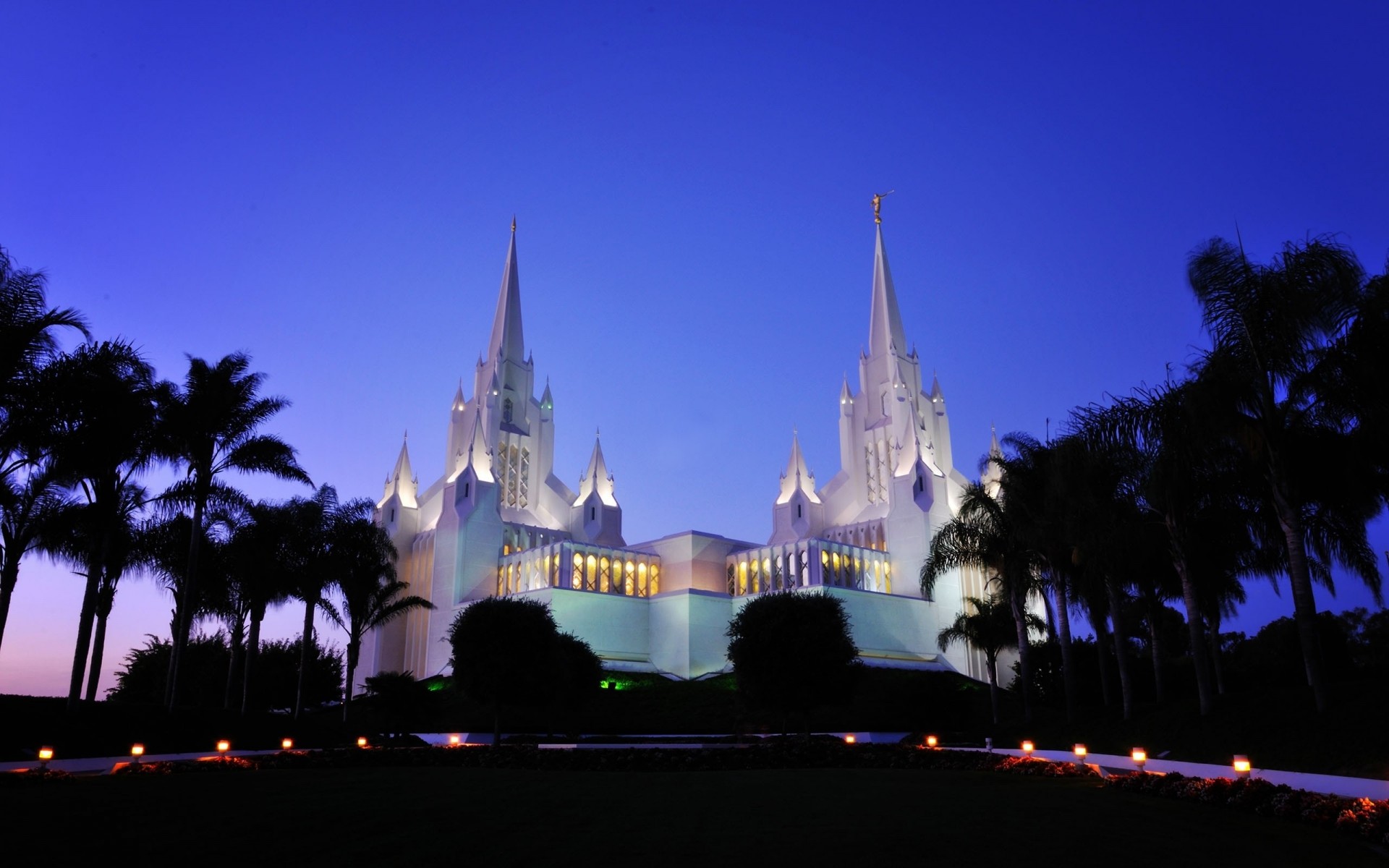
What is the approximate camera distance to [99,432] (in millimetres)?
19562

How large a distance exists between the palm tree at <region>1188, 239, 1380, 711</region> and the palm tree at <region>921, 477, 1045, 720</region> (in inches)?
391

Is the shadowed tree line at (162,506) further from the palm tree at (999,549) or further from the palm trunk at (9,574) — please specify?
the palm tree at (999,549)

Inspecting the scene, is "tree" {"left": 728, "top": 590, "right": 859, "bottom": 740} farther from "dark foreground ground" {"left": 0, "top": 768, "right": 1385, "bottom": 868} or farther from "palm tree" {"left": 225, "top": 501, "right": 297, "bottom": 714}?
"palm tree" {"left": 225, "top": 501, "right": 297, "bottom": 714}

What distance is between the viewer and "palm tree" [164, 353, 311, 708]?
25188 millimetres

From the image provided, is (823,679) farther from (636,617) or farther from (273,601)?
(636,617)

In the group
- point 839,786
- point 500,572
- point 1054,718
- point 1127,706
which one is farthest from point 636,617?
point 839,786

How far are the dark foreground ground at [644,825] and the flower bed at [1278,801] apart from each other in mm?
230

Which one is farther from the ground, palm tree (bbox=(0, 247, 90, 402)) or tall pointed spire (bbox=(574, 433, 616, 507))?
tall pointed spire (bbox=(574, 433, 616, 507))

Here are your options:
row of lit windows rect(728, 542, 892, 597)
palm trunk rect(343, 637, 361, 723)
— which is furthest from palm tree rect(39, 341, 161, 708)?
row of lit windows rect(728, 542, 892, 597)

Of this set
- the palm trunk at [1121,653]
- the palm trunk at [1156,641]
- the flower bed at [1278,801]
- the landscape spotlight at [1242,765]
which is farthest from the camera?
the palm trunk at [1156,641]

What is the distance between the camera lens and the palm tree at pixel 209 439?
25188 mm

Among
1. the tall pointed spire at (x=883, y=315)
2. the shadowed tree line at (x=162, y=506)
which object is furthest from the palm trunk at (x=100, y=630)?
the tall pointed spire at (x=883, y=315)

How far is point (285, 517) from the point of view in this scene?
108 feet

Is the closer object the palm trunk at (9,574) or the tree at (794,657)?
the palm trunk at (9,574)
